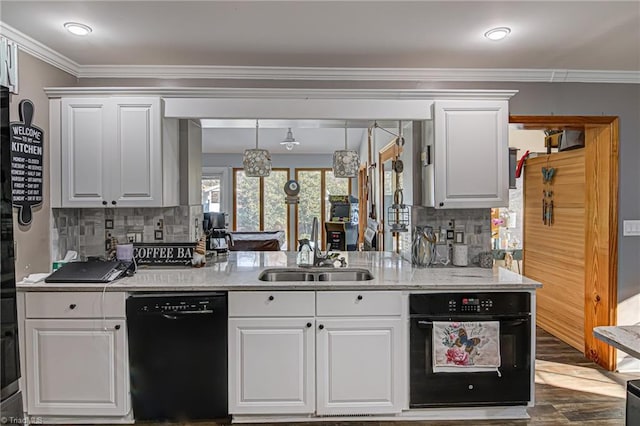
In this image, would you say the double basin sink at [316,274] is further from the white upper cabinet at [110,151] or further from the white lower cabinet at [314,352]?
the white upper cabinet at [110,151]

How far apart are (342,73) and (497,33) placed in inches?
43.6

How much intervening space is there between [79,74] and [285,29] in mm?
1698

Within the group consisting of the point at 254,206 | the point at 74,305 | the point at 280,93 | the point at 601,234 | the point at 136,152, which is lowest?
the point at 74,305

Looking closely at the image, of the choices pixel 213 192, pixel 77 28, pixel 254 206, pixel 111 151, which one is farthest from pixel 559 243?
pixel 213 192

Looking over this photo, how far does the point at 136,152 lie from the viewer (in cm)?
298

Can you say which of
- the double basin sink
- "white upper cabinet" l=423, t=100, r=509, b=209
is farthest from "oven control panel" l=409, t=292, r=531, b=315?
"white upper cabinet" l=423, t=100, r=509, b=209

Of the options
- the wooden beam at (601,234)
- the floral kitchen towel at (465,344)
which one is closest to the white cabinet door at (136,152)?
the floral kitchen towel at (465,344)

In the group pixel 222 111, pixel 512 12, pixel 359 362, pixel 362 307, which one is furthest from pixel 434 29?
pixel 359 362

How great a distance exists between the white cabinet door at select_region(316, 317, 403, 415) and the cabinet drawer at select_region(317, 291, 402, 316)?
1.8 inches

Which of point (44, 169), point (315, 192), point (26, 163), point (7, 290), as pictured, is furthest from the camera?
point (315, 192)

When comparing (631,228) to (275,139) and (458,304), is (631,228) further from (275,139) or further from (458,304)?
(275,139)

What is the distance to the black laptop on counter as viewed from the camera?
8.48 ft

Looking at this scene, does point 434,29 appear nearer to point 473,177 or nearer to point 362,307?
point 473,177

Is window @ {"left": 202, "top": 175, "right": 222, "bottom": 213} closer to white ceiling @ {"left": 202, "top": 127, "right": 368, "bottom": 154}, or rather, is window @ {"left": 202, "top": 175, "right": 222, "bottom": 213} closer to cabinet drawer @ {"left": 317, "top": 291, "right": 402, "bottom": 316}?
white ceiling @ {"left": 202, "top": 127, "right": 368, "bottom": 154}
